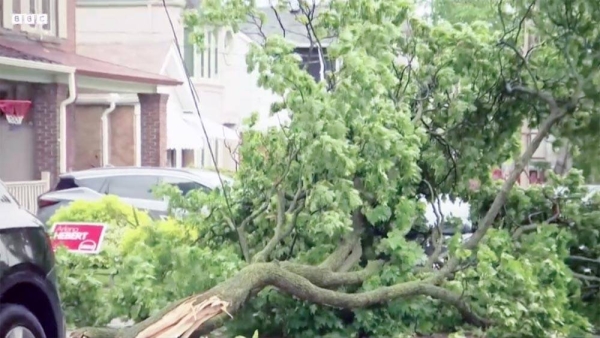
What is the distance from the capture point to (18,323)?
5.94 metres

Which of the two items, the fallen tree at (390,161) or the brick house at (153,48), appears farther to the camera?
the brick house at (153,48)

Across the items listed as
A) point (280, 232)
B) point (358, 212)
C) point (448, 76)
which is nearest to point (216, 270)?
point (280, 232)

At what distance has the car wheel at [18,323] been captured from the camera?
18.9 feet

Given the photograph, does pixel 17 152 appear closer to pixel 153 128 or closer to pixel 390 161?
pixel 153 128

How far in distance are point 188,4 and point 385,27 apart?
2361cm

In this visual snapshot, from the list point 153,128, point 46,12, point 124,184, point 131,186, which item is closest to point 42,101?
point 46,12

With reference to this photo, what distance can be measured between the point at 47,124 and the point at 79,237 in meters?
13.0

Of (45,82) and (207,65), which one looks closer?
(45,82)

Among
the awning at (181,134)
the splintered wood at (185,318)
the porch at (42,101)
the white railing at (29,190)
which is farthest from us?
the awning at (181,134)

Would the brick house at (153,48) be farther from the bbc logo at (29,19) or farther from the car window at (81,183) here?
the car window at (81,183)

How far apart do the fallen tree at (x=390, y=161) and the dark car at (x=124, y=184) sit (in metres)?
7.49

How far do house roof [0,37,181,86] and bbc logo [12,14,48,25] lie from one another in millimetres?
387

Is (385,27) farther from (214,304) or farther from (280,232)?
(214,304)

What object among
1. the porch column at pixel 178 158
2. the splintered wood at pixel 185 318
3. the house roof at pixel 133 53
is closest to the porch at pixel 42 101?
the house roof at pixel 133 53
